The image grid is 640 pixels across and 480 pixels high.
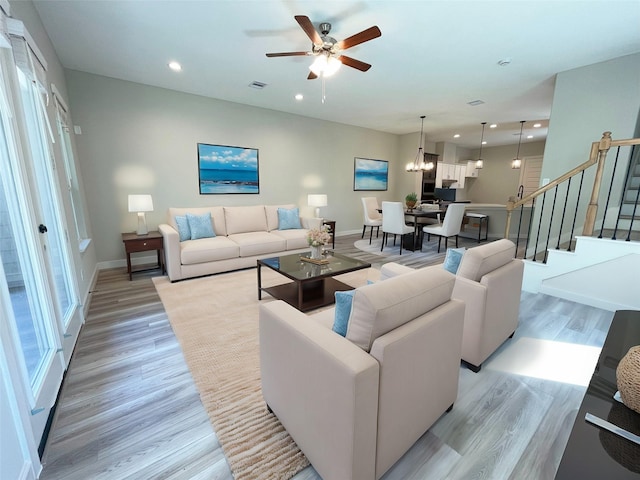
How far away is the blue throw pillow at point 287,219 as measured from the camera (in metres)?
5.09

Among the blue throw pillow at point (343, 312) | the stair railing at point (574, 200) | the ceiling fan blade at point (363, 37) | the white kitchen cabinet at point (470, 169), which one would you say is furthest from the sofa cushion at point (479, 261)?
the white kitchen cabinet at point (470, 169)

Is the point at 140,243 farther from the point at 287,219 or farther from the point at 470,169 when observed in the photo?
the point at 470,169

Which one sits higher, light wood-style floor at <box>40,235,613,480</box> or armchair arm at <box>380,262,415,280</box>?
Answer: armchair arm at <box>380,262,415,280</box>

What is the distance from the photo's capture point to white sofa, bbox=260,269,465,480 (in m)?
1.01

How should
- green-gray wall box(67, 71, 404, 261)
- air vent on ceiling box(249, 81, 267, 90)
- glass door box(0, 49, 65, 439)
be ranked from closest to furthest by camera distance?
glass door box(0, 49, 65, 439), green-gray wall box(67, 71, 404, 261), air vent on ceiling box(249, 81, 267, 90)

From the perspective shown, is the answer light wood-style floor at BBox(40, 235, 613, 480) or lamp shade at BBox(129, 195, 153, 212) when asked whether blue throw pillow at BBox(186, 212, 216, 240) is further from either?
light wood-style floor at BBox(40, 235, 613, 480)

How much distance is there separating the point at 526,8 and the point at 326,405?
330 centimetres

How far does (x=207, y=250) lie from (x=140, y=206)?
111cm

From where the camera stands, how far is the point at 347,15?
2459mm

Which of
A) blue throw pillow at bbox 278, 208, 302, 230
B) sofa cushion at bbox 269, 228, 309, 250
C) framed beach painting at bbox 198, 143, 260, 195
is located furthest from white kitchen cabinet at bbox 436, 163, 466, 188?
framed beach painting at bbox 198, 143, 260, 195

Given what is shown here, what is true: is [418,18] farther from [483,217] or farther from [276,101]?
[483,217]

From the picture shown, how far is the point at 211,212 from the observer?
4.48 meters

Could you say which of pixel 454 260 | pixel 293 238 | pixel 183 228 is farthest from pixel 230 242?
pixel 454 260

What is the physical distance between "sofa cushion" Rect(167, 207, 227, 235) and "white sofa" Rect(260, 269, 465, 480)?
3399 mm
